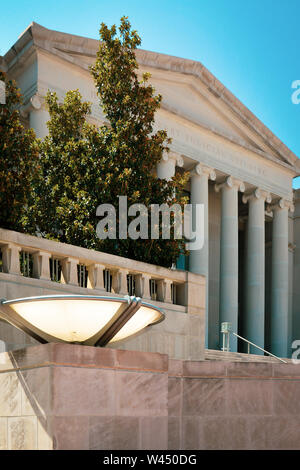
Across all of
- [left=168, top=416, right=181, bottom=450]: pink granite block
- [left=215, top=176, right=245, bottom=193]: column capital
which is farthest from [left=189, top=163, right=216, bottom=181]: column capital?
[left=168, top=416, right=181, bottom=450]: pink granite block

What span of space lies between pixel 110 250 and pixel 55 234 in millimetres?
2233

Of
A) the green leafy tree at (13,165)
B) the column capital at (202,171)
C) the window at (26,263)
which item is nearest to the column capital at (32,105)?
the green leafy tree at (13,165)

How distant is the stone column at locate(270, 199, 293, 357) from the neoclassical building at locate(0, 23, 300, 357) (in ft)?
0.22

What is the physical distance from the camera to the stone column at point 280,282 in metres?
38.8

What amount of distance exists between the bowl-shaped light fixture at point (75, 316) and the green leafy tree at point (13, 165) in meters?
6.40

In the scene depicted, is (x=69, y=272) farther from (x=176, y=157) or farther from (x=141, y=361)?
(x=176, y=157)

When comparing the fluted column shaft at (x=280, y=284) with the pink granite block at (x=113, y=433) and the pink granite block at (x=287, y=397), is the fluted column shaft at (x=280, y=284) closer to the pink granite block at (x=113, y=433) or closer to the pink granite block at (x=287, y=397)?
the pink granite block at (x=287, y=397)

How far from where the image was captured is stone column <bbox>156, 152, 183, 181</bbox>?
32156 mm

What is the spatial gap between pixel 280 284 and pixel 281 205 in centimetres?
559

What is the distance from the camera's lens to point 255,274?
123ft

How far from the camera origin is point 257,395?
1007 centimetres

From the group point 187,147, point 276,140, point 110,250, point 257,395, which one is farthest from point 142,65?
point 257,395

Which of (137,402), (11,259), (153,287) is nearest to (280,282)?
(153,287)
